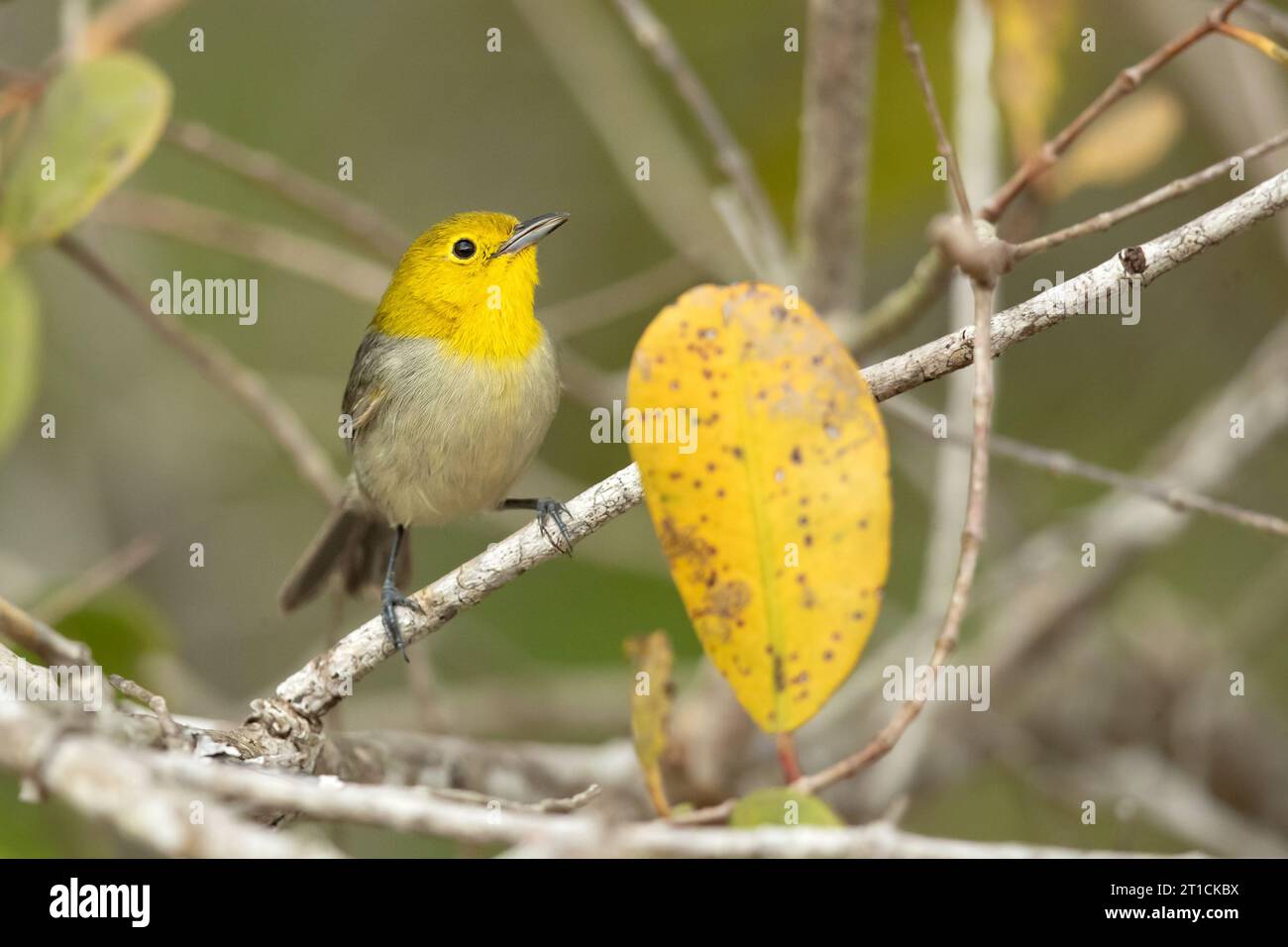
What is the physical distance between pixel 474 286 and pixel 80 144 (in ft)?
4.58

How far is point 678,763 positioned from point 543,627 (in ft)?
8.51

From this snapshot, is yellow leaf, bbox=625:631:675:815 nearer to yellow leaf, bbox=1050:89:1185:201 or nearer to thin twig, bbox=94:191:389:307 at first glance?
yellow leaf, bbox=1050:89:1185:201

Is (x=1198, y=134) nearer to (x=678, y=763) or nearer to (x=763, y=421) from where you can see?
(x=678, y=763)

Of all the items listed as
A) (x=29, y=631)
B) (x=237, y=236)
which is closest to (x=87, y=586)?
(x=29, y=631)

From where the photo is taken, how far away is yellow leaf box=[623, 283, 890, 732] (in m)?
1.71

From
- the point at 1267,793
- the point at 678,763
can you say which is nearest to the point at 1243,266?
the point at 1267,793

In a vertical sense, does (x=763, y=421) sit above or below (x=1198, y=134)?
below

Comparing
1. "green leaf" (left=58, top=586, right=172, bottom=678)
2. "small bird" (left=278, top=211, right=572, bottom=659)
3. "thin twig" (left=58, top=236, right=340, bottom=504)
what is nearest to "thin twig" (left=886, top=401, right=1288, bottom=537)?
"small bird" (left=278, top=211, right=572, bottom=659)

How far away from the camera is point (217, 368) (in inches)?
145

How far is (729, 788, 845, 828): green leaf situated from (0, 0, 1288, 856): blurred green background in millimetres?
3232

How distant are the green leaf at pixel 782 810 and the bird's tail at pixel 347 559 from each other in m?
3.03

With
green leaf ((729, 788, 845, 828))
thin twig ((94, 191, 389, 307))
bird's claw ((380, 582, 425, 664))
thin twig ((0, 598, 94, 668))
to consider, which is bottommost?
green leaf ((729, 788, 845, 828))

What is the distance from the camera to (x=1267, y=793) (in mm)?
4871

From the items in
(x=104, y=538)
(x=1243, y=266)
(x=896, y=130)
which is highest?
(x=896, y=130)
